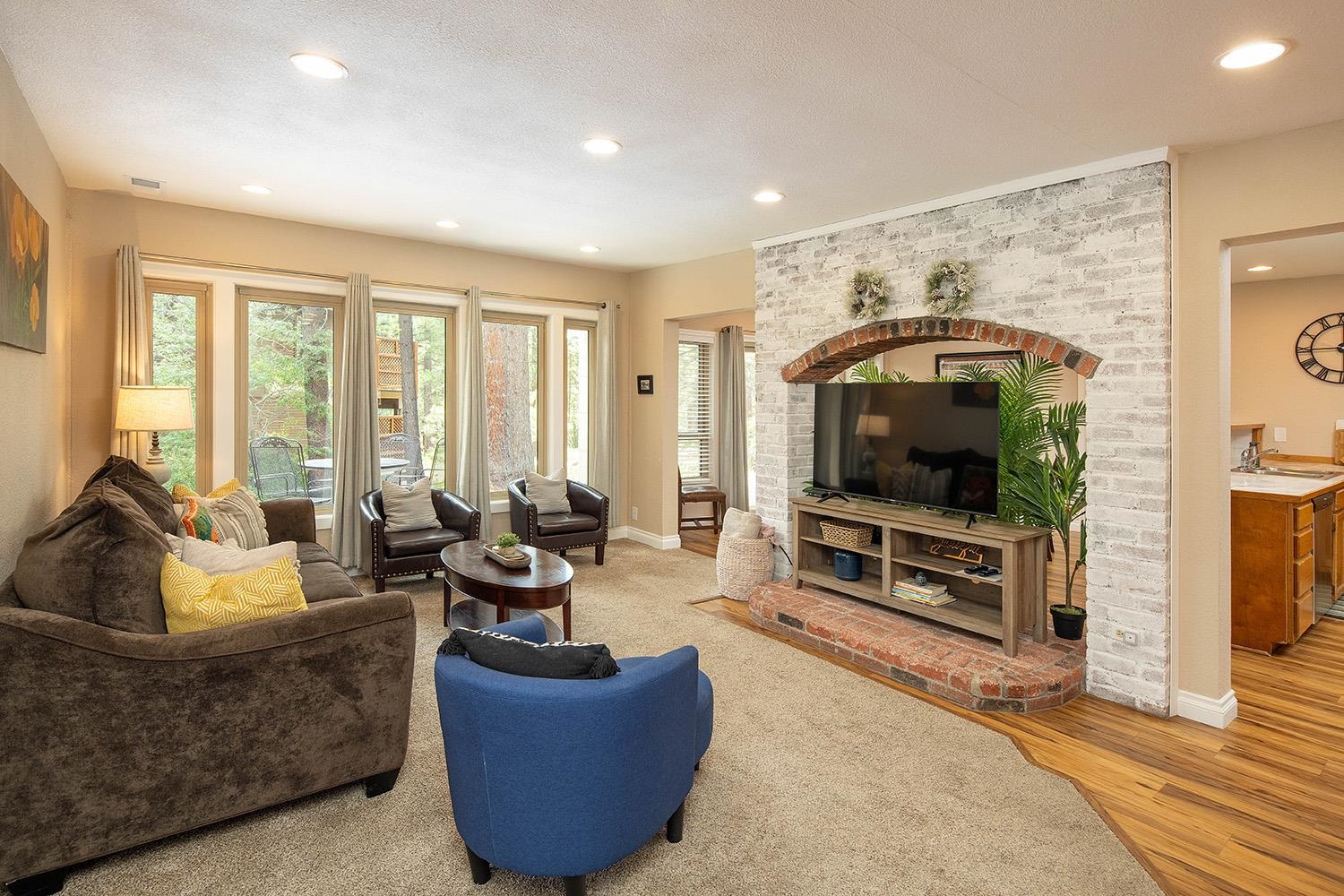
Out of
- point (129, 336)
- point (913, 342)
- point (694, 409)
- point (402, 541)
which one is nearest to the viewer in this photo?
point (129, 336)

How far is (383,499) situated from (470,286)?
200 centimetres

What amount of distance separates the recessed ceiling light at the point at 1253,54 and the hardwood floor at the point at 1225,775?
2.66 metres

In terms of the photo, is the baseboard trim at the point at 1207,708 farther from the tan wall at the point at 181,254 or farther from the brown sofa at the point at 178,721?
the tan wall at the point at 181,254

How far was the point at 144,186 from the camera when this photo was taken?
4223mm

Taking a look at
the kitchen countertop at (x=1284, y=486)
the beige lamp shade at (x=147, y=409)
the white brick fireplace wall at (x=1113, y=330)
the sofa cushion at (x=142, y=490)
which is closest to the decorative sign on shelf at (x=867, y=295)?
the white brick fireplace wall at (x=1113, y=330)

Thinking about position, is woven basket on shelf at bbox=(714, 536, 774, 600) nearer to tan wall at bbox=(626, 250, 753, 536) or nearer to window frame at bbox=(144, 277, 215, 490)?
tan wall at bbox=(626, 250, 753, 536)

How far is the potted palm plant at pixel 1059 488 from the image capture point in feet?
12.1

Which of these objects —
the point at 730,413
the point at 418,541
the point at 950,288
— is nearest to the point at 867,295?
the point at 950,288

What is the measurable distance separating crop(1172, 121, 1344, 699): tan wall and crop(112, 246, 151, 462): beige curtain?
5.89 meters

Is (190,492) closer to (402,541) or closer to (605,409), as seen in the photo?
(402,541)

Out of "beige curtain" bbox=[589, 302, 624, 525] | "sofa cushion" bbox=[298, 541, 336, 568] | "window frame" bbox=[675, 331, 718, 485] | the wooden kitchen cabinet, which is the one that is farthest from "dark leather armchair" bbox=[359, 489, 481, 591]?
the wooden kitchen cabinet

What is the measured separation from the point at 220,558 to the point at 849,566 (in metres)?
3.51

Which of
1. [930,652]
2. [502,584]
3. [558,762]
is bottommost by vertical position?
[930,652]

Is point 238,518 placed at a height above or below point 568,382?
below
